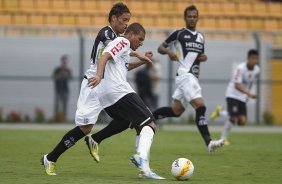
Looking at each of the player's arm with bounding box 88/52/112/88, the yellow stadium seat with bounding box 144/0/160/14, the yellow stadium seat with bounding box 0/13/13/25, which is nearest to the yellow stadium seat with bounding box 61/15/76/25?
the yellow stadium seat with bounding box 0/13/13/25

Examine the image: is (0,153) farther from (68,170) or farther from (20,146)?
(68,170)

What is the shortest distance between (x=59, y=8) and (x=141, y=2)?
2.76m

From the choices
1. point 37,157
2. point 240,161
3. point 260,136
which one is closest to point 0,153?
point 37,157

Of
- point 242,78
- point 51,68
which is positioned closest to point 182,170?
point 242,78

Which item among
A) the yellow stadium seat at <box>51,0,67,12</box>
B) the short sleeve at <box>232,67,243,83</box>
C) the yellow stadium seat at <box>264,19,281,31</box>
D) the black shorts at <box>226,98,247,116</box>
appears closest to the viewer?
the short sleeve at <box>232,67,243,83</box>

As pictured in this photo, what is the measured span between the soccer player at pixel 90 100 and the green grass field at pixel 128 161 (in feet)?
0.91

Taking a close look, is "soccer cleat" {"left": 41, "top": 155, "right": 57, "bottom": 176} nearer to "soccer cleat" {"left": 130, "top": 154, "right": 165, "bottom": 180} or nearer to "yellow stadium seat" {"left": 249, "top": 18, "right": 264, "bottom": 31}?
"soccer cleat" {"left": 130, "top": 154, "right": 165, "bottom": 180}

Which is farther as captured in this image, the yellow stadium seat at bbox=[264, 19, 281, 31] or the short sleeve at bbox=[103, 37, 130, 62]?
the yellow stadium seat at bbox=[264, 19, 281, 31]

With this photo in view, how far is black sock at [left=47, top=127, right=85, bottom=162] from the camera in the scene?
36.0 ft

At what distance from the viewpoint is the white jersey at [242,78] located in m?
18.3

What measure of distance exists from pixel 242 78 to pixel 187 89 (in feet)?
12.2

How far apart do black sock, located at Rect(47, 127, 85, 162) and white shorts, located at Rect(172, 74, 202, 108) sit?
4.20m

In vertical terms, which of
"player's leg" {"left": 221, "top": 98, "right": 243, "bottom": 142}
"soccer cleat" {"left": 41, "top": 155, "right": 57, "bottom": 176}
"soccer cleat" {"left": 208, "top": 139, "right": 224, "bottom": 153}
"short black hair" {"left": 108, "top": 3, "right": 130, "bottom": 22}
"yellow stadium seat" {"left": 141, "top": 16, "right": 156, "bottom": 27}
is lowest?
"player's leg" {"left": 221, "top": 98, "right": 243, "bottom": 142}

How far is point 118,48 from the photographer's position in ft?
34.2
